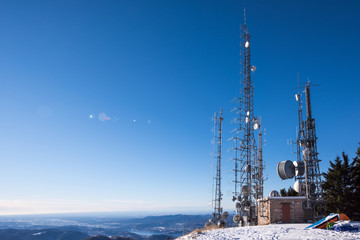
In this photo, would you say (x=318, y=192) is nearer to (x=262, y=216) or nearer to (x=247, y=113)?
(x=262, y=216)

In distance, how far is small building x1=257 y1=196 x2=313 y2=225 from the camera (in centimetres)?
2606

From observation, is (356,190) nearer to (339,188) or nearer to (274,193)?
(339,188)

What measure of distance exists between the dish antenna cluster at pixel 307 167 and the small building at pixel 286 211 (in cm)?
78

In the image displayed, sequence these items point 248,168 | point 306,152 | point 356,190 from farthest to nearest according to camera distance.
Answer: point 248,168, point 306,152, point 356,190

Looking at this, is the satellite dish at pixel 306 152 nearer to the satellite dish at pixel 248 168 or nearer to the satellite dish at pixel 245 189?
the satellite dish at pixel 248 168

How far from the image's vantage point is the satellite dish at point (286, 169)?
3073 cm

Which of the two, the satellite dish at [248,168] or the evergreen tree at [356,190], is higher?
the satellite dish at [248,168]

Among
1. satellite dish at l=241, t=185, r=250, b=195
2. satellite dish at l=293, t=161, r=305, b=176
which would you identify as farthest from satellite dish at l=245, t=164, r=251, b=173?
satellite dish at l=293, t=161, r=305, b=176

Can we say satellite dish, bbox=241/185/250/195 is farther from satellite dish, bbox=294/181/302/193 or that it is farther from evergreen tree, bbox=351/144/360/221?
evergreen tree, bbox=351/144/360/221

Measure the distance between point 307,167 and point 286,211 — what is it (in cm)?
587

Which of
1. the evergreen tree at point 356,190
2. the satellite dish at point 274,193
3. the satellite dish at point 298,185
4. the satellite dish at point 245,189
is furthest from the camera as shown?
the satellite dish at point 245,189

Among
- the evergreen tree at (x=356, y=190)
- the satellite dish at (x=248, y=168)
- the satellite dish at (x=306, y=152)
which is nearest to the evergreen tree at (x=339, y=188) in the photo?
the evergreen tree at (x=356, y=190)

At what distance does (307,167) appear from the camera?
1158 inches

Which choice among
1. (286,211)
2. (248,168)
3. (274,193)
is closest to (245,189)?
(248,168)
